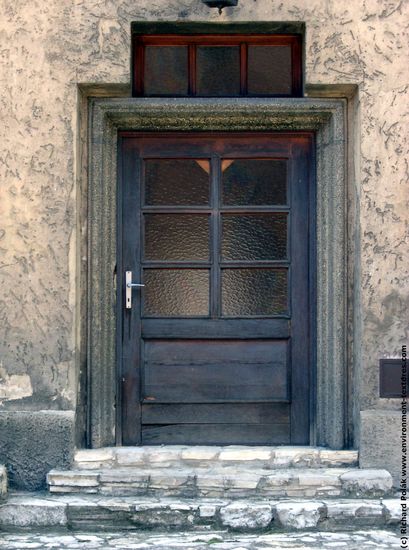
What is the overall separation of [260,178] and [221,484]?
198 cm

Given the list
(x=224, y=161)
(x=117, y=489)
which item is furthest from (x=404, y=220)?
(x=117, y=489)

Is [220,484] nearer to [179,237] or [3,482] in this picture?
[3,482]

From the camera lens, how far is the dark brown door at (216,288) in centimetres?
612

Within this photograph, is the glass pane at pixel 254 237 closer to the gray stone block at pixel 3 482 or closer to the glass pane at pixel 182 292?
the glass pane at pixel 182 292

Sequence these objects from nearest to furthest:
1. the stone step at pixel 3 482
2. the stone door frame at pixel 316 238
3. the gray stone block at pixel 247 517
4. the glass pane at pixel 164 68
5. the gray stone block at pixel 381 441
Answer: the gray stone block at pixel 247 517, the stone step at pixel 3 482, the gray stone block at pixel 381 441, the stone door frame at pixel 316 238, the glass pane at pixel 164 68

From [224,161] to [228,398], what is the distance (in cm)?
155

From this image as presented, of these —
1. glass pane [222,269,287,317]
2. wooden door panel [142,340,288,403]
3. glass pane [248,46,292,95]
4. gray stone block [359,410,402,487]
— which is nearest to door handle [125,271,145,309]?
wooden door panel [142,340,288,403]

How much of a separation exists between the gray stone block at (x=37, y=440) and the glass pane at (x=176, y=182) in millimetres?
1515

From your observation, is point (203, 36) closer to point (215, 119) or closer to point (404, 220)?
point (215, 119)

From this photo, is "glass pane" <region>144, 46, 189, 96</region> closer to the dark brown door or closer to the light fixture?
the dark brown door

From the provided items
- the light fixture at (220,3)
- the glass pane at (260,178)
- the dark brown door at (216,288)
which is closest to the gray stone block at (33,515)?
the dark brown door at (216,288)

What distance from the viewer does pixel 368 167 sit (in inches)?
227

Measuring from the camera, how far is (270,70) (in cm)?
608

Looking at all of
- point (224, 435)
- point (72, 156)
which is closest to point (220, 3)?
point (72, 156)
